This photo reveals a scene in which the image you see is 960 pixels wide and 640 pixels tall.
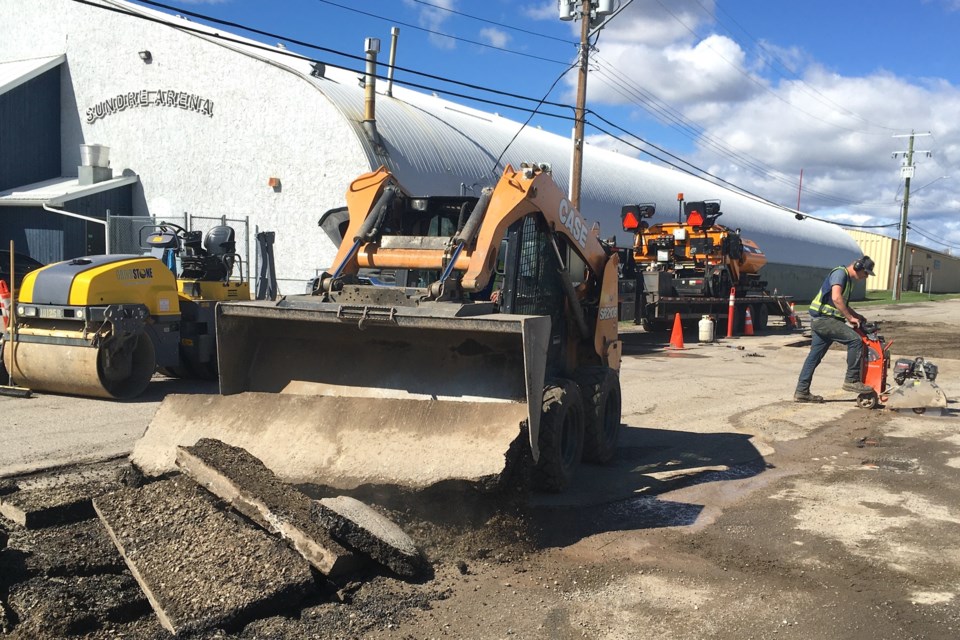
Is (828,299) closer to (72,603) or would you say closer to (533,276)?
(533,276)

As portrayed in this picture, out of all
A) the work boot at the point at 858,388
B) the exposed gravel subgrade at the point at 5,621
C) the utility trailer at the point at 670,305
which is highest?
the utility trailer at the point at 670,305

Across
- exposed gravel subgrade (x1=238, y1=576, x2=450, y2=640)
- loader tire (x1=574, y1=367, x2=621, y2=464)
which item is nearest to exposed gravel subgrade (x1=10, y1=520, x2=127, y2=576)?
exposed gravel subgrade (x1=238, y1=576, x2=450, y2=640)

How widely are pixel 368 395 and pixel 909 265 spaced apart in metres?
70.7

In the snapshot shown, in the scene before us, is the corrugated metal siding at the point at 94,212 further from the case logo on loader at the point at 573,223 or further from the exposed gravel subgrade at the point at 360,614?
the exposed gravel subgrade at the point at 360,614

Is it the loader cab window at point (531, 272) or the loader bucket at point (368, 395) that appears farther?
the loader cab window at point (531, 272)

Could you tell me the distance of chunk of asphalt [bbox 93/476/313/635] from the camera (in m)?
3.87

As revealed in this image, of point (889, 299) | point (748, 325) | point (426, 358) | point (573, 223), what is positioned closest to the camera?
point (426, 358)

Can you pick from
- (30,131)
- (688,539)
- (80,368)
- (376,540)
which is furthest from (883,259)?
(376,540)

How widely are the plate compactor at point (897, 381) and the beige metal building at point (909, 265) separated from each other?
193 feet

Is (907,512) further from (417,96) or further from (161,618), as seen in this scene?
(417,96)

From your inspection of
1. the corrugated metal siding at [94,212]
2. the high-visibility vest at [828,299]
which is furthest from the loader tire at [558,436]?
the corrugated metal siding at [94,212]

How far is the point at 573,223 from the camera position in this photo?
729 centimetres


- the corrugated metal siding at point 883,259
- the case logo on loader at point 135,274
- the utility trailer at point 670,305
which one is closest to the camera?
the case logo on loader at point 135,274

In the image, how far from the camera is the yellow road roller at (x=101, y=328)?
375 inches
